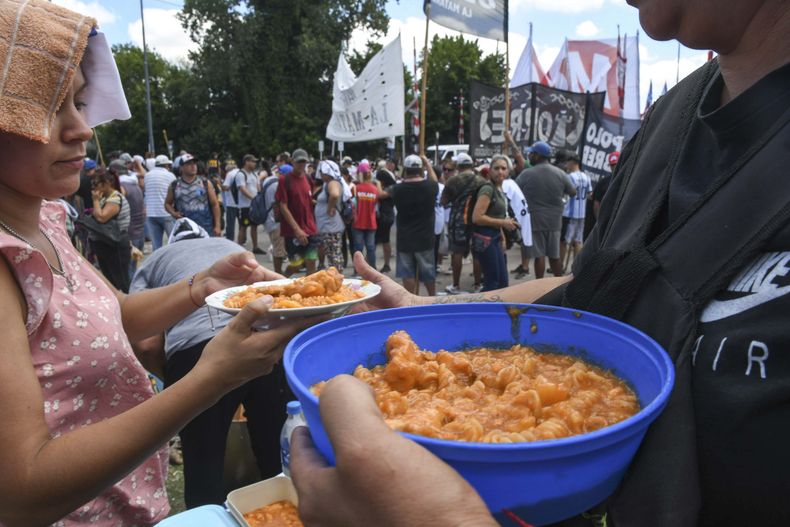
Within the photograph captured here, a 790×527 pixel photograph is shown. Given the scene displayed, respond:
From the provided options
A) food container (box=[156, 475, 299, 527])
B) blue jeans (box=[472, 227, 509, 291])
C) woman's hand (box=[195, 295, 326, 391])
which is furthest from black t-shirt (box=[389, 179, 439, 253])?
woman's hand (box=[195, 295, 326, 391])

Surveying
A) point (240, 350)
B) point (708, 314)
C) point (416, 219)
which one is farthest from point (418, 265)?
point (708, 314)

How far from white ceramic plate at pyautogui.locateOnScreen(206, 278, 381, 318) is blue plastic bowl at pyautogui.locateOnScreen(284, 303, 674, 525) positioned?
62 cm

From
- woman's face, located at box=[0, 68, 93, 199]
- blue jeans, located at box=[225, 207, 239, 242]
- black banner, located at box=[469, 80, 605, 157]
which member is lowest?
blue jeans, located at box=[225, 207, 239, 242]

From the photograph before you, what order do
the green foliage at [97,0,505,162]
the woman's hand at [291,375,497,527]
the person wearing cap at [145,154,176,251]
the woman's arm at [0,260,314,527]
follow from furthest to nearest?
1. the green foliage at [97,0,505,162]
2. the person wearing cap at [145,154,176,251]
3. the woman's arm at [0,260,314,527]
4. the woman's hand at [291,375,497,527]

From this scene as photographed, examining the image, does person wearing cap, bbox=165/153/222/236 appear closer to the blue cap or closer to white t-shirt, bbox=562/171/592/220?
the blue cap

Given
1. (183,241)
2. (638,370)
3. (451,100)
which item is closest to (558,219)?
(183,241)

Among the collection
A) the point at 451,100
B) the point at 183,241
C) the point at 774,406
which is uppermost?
the point at 451,100

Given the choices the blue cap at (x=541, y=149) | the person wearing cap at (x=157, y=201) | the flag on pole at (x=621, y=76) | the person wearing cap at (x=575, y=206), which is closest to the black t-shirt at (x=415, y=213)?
the blue cap at (x=541, y=149)

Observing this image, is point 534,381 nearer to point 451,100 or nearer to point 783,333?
point 783,333

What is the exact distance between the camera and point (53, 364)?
1.59m

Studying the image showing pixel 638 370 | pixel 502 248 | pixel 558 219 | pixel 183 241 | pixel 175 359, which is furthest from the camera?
pixel 558 219

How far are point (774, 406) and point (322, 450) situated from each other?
0.78 meters

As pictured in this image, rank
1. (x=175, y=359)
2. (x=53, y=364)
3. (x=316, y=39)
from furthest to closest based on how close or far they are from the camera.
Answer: (x=316, y=39) → (x=175, y=359) → (x=53, y=364)

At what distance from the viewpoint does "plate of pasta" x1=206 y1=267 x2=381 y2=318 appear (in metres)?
2.26
